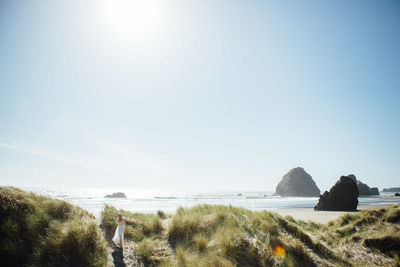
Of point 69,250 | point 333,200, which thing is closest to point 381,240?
point 69,250

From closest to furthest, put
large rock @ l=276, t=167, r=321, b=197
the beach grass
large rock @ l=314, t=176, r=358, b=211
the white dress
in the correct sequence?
the beach grass < the white dress < large rock @ l=314, t=176, r=358, b=211 < large rock @ l=276, t=167, r=321, b=197

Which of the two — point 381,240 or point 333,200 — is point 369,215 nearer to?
point 381,240

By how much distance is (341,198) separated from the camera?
31016 mm

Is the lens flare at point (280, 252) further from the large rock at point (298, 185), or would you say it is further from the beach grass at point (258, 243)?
the large rock at point (298, 185)

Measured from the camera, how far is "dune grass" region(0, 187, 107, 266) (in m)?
6.03

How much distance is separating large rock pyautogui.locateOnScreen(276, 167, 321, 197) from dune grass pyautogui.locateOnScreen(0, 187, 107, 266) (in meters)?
128

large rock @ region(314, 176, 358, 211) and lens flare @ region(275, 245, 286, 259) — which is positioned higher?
lens flare @ region(275, 245, 286, 259)

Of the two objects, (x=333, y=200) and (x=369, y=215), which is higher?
(x=369, y=215)

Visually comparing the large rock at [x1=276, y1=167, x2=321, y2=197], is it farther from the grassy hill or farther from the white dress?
the white dress

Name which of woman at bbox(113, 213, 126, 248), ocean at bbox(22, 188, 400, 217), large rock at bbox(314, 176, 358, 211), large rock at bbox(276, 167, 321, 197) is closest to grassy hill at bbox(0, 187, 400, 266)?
woman at bbox(113, 213, 126, 248)

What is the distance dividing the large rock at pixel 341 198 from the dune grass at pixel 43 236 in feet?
113

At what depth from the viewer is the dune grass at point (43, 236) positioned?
6.03 meters

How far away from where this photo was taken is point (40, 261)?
234 inches

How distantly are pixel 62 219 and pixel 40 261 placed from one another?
2136 mm
